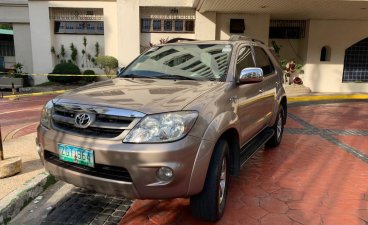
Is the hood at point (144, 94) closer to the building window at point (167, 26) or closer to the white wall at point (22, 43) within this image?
the building window at point (167, 26)

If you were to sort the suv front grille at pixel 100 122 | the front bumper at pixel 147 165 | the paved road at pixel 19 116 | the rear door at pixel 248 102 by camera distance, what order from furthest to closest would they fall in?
the paved road at pixel 19 116 < the rear door at pixel 248 102 < the suv front grille at pixel 100 122 < the front bumper at pixel 147 165

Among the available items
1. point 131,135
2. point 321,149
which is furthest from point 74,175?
point 321,149

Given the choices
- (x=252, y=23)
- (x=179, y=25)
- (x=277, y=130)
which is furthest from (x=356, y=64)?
(x=277, y=130)

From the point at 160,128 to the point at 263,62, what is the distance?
3.09 m

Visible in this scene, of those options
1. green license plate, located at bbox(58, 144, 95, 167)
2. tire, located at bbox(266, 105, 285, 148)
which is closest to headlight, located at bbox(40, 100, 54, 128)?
green license plate, located at bbox(58, 144, 95, 167)

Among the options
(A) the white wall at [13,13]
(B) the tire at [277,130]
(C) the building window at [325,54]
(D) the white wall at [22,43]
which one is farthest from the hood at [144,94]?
(A) the white wall at [13,13]

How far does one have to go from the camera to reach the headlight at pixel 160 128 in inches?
110

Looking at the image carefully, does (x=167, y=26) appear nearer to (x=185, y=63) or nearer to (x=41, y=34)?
(x=41, y=34)

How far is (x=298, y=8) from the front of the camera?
40.8 feet

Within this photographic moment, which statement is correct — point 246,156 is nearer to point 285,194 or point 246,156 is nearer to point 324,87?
point 285,194

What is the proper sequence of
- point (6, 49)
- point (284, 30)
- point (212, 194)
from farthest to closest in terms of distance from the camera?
point (6, 49) → point (284, 30) → point (212, 194)

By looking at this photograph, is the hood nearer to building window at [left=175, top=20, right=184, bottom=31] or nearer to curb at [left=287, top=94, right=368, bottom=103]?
curb at [left=287, top=94, right=368, bottom=103]

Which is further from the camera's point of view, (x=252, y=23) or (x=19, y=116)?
(x=252, y=23)

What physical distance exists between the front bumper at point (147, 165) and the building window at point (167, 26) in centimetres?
Answer: 1353
